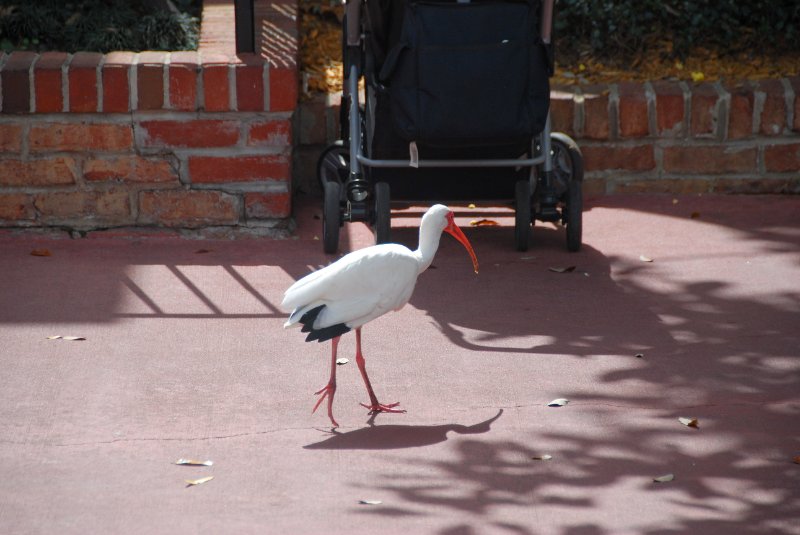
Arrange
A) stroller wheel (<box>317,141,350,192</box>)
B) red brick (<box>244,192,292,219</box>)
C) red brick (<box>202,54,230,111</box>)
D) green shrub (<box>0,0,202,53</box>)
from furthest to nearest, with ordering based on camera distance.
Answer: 1. green shrub (<box>0,0,202,53</box>)
2. stroller wheel (<box>317,141,350,192</box>)
3. red brick (<box>244,192,292,219</box>)
4. red brick (<box>202,54,230,111</box>)

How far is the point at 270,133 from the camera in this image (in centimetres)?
644

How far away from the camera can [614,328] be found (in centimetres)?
513

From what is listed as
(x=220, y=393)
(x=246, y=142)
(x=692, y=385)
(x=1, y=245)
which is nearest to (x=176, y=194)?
(x=246, y=142)

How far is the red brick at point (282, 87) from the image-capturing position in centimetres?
638

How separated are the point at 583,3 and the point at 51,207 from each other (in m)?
4.11

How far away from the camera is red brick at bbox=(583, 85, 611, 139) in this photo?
743cm

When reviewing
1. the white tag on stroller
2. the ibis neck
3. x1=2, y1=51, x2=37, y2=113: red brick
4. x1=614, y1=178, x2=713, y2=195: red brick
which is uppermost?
x1=2, y1=51, x2=37, y2=113: red brick

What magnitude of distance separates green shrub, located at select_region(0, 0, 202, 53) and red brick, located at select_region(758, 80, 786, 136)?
3825mm

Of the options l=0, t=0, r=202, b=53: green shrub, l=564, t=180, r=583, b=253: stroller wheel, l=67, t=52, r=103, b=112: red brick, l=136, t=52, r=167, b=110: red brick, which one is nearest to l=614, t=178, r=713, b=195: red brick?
l=564, t=180, r=583, b=253: stroller wheel

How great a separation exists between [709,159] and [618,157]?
1.93ft

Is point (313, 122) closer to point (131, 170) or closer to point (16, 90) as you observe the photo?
point (131, 170)

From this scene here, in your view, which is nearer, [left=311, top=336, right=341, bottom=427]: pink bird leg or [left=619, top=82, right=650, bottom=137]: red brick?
[left=311, top=336, right=341, bottom=427]: pink bird leg

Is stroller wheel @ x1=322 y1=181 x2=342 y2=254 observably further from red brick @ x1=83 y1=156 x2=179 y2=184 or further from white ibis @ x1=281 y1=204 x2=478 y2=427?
white ibis @ x1=281 y1=204 x2=478 y2=427

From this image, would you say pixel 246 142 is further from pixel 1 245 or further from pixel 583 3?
pixel 583 3
